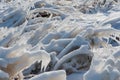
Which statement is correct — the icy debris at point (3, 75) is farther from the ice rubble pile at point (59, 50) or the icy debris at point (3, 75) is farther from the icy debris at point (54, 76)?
the icy debris at point (54, 76)

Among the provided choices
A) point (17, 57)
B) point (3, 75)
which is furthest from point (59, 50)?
point (3, 75)

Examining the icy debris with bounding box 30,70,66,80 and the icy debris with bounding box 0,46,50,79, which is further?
the icy debris with bounding box 0,46,50,79

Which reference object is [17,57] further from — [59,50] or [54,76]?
[59,50]

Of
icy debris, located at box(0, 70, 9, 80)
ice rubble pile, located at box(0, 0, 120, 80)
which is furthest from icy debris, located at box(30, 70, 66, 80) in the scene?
icy debris, located at box(0, 70, 9, 80)

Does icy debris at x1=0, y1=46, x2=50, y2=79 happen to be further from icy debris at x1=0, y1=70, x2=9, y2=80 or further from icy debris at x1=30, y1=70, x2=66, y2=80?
icy debris at x1=30, y1=70, x2=66, y2=80

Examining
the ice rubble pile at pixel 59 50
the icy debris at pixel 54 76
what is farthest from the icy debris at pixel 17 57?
the icy debris at pixel 54 76

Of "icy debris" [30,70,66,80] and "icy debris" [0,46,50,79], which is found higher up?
"icy debris" [30,70,66,80]

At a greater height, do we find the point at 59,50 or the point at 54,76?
the point at 54,76

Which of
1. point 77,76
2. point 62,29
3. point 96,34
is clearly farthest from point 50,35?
point 77,76

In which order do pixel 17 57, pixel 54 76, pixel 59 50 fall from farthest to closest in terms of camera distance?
pixel 59 50 → pixel 17 57 → pixel 54 76

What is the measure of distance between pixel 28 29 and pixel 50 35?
55cm

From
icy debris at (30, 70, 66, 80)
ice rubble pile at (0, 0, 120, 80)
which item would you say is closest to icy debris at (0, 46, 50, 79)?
ice rubble pile at (0, 0, 120, 80)

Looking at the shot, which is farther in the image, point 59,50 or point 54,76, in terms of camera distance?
point 59,50

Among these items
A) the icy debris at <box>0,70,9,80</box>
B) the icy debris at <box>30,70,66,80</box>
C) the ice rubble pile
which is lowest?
the ice rubble pile
